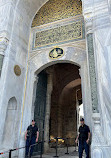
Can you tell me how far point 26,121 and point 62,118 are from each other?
5364mm

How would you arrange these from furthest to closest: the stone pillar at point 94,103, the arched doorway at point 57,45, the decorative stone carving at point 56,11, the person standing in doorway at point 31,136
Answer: the decorative stone carving at point 56,11 → the arched doorway at point 57,45 → the person standing in doorway at point 31,136 → the stone pillar at point 94,103

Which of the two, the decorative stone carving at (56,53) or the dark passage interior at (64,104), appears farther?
the dark passage interior at (64,104)

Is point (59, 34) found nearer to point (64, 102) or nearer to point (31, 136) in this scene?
point (31, 136)

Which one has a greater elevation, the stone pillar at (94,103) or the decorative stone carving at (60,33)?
the decorative stone carving at (60,33)

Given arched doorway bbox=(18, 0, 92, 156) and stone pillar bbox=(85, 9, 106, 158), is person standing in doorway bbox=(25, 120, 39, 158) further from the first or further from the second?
stone pillar bbox=(85, 9, 106, 158)

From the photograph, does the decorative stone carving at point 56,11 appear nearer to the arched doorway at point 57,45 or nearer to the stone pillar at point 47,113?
the arched doorway at point 57,45

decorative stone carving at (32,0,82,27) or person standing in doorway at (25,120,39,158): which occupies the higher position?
decorative stone carving at (32,0,82,27)

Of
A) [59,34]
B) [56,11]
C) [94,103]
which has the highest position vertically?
[56,11]

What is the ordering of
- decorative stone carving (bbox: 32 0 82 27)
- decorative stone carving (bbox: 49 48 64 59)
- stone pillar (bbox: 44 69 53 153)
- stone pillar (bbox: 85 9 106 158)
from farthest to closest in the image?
stone pillar (bbox: 44 69 53 153)
decorative stone carving (bbox: 32 0 82 27)
decorative stone carving (bbox: 49 48 64 59)
stone pillar (bbox: 85 9 106 158)

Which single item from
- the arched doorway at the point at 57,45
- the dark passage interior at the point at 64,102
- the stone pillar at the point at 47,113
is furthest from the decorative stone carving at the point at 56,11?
the dark passage interior at the point at 64,102

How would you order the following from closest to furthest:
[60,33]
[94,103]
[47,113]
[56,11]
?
[94,103] < [60,33] < [56,11] < [47,113]

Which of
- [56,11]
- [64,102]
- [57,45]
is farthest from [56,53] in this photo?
[64,102]

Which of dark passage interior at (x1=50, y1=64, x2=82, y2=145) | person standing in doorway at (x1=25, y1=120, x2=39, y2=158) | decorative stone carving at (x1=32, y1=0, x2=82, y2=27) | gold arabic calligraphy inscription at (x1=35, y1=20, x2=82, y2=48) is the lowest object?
person standing in doorway at (x1=25, y1=120, x2=39, y2=158)

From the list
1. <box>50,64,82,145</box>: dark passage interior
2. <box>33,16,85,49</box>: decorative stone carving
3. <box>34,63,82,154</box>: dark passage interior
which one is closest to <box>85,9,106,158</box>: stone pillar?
<box>33,16,85,49</box>: decorative stone carving
